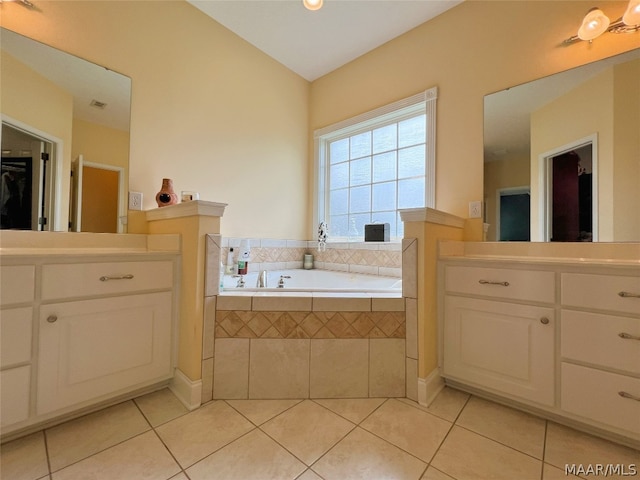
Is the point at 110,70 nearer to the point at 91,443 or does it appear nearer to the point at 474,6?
the point at 91,443

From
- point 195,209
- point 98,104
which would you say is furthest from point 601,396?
point 98,104

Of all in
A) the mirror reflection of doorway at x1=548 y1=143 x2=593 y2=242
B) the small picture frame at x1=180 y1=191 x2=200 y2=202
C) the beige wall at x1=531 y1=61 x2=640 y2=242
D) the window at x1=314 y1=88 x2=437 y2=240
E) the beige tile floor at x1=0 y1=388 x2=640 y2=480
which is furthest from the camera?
the window at x1=314 y1=88 x2=437 y2=240

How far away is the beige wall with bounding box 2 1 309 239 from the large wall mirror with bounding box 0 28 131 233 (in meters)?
0.08

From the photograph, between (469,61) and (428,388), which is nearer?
(428,388)

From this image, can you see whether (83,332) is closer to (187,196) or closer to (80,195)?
(80,195)

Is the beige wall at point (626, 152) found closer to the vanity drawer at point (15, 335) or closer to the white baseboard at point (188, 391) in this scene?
the white baseboard at point (188, 391)

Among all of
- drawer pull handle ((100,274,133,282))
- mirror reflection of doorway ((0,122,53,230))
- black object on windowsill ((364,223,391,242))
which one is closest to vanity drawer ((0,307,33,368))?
drawer pull handle ((100,274,133,282))

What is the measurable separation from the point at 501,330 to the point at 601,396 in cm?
41

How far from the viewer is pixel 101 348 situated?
4.06 feet

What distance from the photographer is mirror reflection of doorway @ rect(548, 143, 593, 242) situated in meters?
1.45

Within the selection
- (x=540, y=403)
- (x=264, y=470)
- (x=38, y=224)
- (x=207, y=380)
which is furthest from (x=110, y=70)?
(x=540, y=403)

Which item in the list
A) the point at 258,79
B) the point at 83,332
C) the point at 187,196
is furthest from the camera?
the point at 258,79

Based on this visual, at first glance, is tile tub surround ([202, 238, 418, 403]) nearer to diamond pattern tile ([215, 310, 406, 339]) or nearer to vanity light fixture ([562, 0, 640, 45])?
diamond pattern tile ([215, 310, 406, 339])

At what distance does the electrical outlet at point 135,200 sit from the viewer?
1694 millimetres
